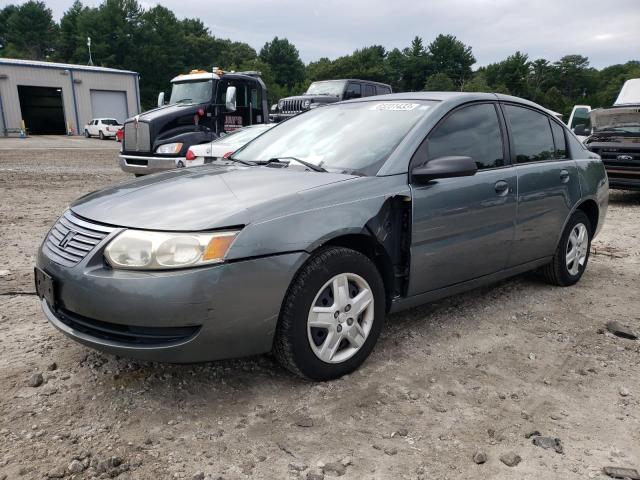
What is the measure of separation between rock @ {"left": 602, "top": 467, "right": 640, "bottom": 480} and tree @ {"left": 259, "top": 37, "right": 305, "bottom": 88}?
3583 inches

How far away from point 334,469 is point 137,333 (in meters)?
1.07

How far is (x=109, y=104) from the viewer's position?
127ft

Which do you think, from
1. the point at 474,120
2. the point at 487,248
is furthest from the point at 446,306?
the point at 474,120

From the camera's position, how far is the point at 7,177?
1185cm

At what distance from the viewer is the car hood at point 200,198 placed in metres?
2.45

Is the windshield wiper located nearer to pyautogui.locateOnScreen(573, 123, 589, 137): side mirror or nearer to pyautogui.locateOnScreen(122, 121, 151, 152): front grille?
pyautogui.locateOnScreen(122, 121, 151, 152): front grille

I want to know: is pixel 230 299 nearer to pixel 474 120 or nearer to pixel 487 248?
pixel 487 248

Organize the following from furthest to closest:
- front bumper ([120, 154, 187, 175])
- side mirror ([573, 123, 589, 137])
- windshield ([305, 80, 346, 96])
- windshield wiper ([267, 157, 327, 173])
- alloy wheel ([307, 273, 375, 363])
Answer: windshield ([305, 80, 346, 96]) → side mirror ([573, 123, 589, 137]) → front bumper ([120, 154, 187, 175]) → windshield wiper ([267, 157, 327, 173]) → alloy wheel ([307, 273, 375, 363])

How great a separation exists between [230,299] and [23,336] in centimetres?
178

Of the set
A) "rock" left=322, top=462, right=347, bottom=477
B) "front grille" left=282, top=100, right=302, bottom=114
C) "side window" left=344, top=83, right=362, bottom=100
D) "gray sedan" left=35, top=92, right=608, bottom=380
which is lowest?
"rock" left=322, top=462, right=347, bottom=477

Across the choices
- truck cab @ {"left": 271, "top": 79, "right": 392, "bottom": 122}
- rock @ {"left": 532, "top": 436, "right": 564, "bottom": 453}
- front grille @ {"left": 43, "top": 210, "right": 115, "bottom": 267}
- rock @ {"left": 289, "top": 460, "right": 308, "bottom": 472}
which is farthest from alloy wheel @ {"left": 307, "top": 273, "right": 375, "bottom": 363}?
truck cab @ {"left": 271, "top": 79, "right": 392, "bottom": 122}

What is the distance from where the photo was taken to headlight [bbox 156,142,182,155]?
33.6 ft

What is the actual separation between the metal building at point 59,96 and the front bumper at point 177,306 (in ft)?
123

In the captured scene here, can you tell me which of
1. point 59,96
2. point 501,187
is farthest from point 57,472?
point 59,96
